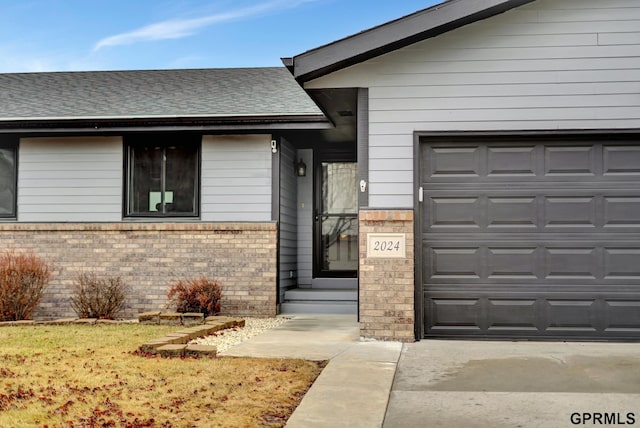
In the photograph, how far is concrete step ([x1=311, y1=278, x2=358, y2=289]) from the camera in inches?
523

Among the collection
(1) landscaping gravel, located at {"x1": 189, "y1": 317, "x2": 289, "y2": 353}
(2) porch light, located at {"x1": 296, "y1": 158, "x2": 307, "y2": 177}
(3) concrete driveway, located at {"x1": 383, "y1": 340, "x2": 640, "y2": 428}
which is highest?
(2) porch light, located at {"x1": 296, "y1": 158, "x2": 307, "y2": 177}

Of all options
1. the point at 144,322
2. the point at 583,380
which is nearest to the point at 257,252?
the point at 144,322

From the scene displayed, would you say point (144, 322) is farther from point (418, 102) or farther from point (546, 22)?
point (546, 22)

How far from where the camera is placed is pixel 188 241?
12008mm

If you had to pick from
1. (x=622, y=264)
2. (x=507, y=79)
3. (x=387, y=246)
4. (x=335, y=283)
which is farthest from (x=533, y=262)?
(x=335, y=283)

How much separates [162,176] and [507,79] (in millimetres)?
6400

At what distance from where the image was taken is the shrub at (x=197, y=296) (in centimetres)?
1106

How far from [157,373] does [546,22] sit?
18.6ft

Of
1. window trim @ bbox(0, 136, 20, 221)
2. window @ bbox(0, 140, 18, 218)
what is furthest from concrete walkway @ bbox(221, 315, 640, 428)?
window @ bbox(0, 140, 18, 218)

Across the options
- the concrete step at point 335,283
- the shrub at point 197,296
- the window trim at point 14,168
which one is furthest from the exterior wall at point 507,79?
the window trim at point 14,168

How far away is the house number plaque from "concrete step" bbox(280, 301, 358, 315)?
4.14 metres

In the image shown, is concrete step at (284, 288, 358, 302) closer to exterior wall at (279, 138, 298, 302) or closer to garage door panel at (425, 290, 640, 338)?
exterior wall at (279, 138, 298, 302)

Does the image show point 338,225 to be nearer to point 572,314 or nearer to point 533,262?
point 533,262

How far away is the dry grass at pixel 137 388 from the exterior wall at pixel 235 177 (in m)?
4.36
